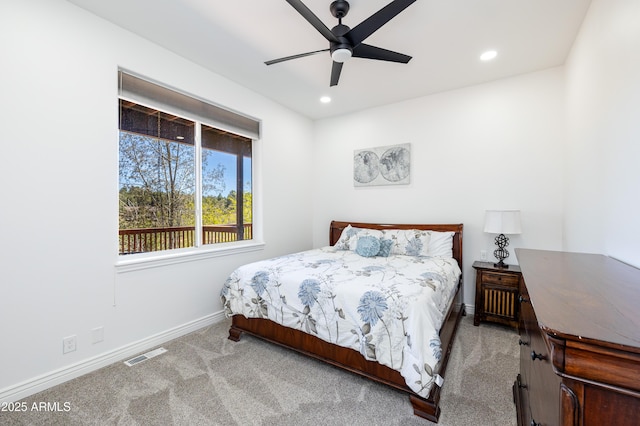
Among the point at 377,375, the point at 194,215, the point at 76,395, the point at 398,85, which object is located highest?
the point at 398,85

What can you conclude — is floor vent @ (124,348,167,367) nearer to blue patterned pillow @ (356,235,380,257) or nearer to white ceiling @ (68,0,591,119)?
blue patterned pillow @ (356,235,380,257)

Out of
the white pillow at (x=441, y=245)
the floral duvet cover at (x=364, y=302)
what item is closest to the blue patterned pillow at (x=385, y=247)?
the floral duvet cover at (x=364, y=302)

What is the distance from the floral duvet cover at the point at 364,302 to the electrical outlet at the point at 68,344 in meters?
1.14

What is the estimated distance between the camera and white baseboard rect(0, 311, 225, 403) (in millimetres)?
1856

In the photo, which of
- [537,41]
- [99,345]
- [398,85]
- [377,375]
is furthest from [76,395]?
[537,41]

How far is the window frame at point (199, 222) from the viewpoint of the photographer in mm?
2502

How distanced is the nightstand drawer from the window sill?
8.96 ft

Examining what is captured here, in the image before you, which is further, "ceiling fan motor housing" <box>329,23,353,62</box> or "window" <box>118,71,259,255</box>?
"window" <box>118,71,259,255</box>

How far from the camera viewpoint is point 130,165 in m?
2.60

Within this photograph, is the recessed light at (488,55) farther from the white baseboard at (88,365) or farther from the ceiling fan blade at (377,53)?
the white baseboard at (88,365)

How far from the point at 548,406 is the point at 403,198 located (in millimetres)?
3226

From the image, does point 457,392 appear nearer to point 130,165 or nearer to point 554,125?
point 554,125

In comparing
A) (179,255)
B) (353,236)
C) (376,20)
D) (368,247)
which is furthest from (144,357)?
(376,20)

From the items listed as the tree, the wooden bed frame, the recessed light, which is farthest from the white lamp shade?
the tree
